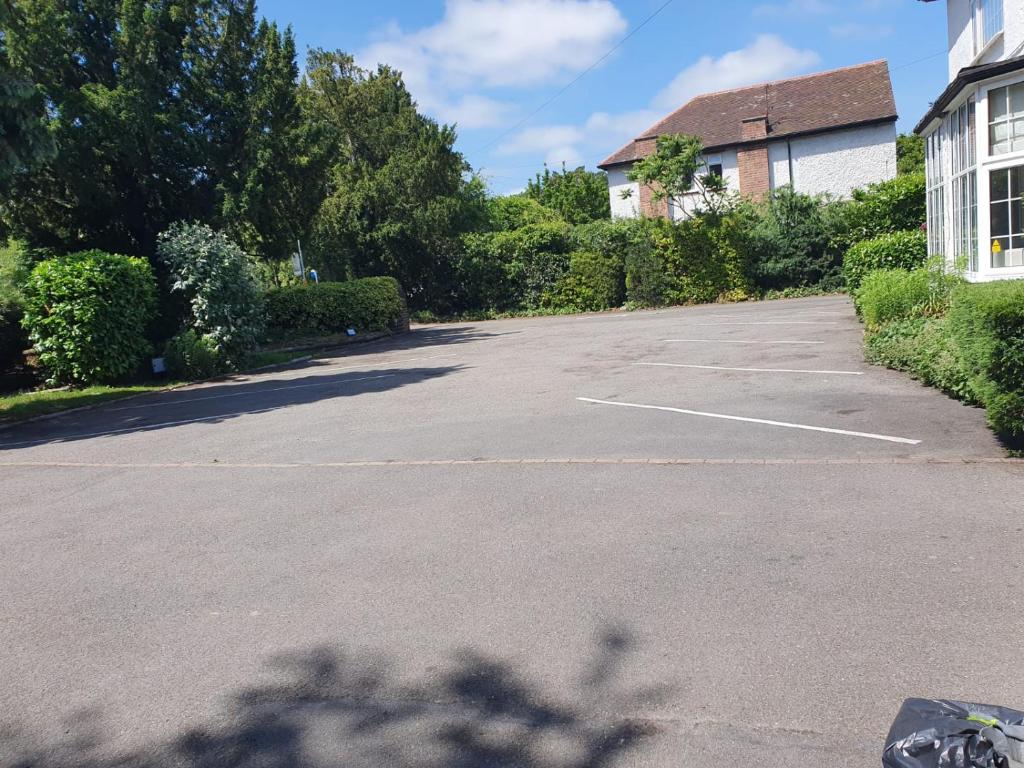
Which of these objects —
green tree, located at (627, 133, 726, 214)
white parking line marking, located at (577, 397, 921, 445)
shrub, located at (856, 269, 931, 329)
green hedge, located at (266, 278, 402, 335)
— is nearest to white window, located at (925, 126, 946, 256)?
shrub, located at (856, 269, 931, 329)

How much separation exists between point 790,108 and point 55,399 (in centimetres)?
3344

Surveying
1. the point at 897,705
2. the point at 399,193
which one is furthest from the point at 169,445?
the point at 399,193

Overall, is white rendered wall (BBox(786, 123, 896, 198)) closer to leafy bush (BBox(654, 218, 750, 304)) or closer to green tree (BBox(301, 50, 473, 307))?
leafy bush (BBox(654, 218, 750, 304))

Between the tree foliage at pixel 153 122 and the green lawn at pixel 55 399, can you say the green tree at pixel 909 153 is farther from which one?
the green lawn at pixel 55 399

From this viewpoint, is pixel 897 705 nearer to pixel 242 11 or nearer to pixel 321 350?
pixel 321 350

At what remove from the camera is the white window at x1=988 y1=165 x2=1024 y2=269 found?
1371cm

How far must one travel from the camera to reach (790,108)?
125 feet

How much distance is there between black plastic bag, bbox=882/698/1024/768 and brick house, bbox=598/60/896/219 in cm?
3216

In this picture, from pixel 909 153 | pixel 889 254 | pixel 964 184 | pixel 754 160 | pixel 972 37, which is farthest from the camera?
pixel 909 153

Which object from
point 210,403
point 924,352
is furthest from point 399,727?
point 210,403

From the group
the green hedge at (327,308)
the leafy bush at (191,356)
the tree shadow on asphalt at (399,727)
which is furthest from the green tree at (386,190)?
the tree shadow on asphalt at (399,727)

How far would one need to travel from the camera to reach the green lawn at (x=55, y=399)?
14.4 meters

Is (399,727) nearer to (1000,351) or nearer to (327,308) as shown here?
(1000,351)

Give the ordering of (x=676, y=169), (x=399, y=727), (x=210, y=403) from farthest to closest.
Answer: (x=676, y=169), (x=210, y=403), (x=399, y=727)
